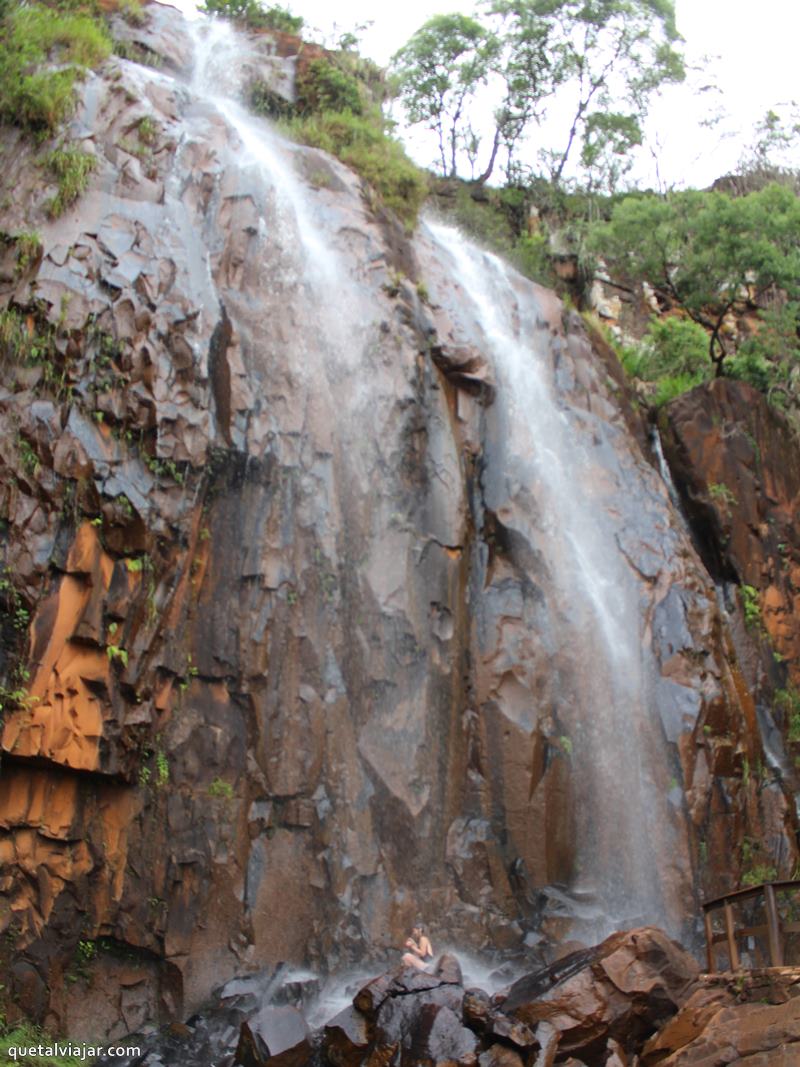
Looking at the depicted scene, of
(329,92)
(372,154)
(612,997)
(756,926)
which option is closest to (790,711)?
(756,926)

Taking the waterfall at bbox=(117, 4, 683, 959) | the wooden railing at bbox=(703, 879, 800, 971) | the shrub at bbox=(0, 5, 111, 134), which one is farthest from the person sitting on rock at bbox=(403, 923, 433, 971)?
the shrub at bbox=(0, 5, 111, 134)

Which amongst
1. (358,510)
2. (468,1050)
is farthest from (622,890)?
(358,510)

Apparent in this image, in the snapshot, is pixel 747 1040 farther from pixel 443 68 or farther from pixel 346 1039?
pixel 443 68

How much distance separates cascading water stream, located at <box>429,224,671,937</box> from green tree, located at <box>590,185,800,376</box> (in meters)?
3.42

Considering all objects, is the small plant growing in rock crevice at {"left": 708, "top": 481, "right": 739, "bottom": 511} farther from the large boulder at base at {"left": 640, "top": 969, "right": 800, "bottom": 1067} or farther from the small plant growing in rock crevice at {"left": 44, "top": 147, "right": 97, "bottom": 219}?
the small plant growing in rock crevice at {"left": 44, "top": 147, "right": 97, "bottom": 219}

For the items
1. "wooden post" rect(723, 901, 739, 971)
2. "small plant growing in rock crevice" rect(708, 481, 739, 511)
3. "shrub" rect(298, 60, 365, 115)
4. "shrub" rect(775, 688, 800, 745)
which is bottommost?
"wooden post" rect(723, 901, 739, 971)

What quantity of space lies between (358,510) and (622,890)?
5255 mm

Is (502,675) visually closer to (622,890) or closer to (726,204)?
(622,890)

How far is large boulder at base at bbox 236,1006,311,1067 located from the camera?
25.1ft

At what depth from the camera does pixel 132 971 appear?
29.5 ft

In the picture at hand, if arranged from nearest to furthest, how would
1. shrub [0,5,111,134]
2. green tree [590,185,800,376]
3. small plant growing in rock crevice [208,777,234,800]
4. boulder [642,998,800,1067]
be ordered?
boulder [642,998,800,1067], small plant growing in rock crevice [208,777,234,800], shrub [0,5,111,134], green tree [590,185,800,376]

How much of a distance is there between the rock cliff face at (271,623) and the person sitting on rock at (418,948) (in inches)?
8.6

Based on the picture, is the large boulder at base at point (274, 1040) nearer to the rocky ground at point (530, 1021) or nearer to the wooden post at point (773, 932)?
the rocky ground at point (530, 1021)

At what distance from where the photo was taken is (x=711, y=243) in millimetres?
17469
